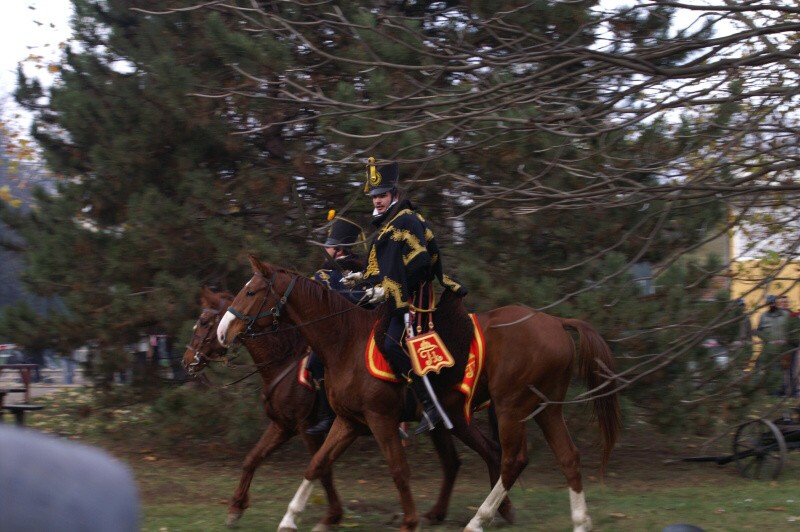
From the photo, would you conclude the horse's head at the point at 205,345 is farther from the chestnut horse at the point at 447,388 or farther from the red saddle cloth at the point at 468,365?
the red saddle cloth at the point at 468,365

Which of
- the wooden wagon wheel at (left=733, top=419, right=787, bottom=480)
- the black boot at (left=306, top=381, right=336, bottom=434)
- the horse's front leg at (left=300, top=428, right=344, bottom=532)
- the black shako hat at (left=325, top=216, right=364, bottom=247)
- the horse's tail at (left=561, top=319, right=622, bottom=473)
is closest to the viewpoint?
the horse's tail at (left=561, top=319, right=622, bottom=473)

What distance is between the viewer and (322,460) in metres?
7.02

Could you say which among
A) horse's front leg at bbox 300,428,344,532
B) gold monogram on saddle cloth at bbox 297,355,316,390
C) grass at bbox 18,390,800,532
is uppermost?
gold monogram on saddle cloth at bbox 297,355,316,390

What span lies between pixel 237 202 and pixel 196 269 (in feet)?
3.08

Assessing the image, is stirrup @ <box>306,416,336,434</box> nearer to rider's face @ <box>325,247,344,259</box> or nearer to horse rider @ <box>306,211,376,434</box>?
horse rider @ <box>306,211,376,434</box>

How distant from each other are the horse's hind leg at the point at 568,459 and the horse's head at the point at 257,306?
229cm

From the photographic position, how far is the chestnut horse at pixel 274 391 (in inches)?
299

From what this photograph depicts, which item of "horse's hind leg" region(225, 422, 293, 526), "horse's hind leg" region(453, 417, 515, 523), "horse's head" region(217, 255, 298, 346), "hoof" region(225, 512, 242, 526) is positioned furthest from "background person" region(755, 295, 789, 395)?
"hoof" region(225, 512, 242, 526)

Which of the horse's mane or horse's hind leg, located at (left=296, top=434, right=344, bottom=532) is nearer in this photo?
the horse's mane

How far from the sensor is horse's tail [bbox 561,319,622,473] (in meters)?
7.27

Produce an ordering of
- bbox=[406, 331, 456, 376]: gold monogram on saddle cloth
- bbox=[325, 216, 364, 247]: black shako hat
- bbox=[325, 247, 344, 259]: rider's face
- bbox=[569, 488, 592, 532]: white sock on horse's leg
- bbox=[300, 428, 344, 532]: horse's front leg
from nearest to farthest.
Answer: bbox=[406, 331, 456, 376]: gold monogram on saddle cloth, bbox=[569, 488, 592, 532]: white sock on horse's leg, bbox=[300, 428, 344, 532]: horse's front leg, bbox=[325, 247, 344, 259]: rider's face, bbox=[325, 216, 364, 247]: black shako hat

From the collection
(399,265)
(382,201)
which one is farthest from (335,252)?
(399,265)

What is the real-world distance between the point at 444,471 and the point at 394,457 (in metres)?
0.99

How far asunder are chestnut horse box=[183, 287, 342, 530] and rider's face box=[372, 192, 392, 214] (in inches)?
59.3
